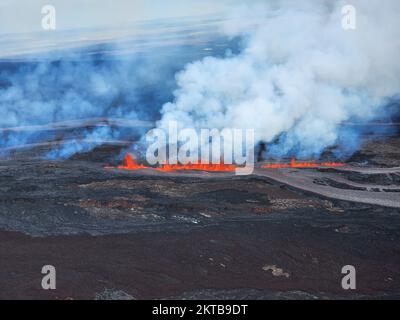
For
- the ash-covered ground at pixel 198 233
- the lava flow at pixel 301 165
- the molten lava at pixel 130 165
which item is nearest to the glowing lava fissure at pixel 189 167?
the molten lava at pixel 130 165

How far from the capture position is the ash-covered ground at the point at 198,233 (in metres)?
8.59

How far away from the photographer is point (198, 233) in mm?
10812

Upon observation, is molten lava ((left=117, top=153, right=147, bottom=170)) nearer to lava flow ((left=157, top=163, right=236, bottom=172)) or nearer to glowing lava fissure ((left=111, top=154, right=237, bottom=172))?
glowing lava fissure ((left=111, top=154, right=237, bottom=172))

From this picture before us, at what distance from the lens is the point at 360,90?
76.1 feet

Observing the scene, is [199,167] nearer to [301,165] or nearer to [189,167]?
[189,167]

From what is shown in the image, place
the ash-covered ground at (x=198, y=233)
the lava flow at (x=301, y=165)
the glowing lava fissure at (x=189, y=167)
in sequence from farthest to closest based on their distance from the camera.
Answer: the lava flow at (x=301, y=165) → the glowing lava fissure at (x=189, y=167) → the ash-covered ground at (x=198, y=233)

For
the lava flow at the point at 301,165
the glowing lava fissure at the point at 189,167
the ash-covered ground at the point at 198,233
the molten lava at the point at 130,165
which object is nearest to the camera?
the ash-covered ground at the point at 198,233

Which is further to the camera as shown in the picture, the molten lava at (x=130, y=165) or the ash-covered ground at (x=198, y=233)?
the molten lava at (x=130, y=165)

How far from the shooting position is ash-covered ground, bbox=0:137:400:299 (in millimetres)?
8586

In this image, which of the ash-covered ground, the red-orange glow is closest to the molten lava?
the ash-covered ground

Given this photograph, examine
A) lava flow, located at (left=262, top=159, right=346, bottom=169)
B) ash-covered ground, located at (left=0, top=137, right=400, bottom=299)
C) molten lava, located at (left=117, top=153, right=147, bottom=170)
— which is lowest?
ash-covered ground, located at (left=0, top=137, right=400, bottom=299)

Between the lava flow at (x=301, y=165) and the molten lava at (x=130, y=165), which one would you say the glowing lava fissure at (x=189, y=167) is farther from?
the lava flow at (x=301, y=165)

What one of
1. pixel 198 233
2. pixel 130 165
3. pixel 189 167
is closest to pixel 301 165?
pixel 189 167
